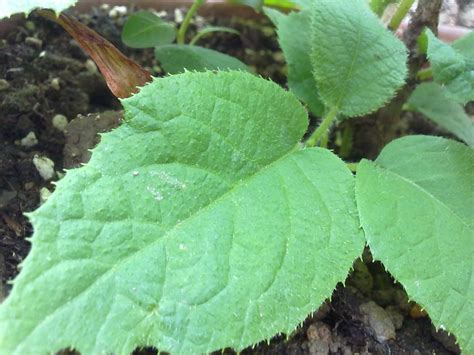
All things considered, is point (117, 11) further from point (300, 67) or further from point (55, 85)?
Answer: point (300, 67)

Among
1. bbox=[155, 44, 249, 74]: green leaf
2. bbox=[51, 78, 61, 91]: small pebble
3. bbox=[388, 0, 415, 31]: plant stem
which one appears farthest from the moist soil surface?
bbox=[388, 0, 415, 31]: plant stem

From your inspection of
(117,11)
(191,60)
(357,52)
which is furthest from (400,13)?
(117,11)

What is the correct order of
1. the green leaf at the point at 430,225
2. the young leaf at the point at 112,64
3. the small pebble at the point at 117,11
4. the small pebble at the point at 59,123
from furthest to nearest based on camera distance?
the small pebble at the point at 117,11, the small pebble at the point at 59,123, the young leaf at the point at 112,64, the green leaf at the point at 430,225

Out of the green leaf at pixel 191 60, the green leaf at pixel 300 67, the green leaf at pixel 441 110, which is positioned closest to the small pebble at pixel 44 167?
the green leaf at pixel 191 60

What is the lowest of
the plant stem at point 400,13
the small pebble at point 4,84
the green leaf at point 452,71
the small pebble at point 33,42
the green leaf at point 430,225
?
the small pebble at point 4,84

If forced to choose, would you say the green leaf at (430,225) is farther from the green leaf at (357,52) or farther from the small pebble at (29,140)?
the small pebble at (29,140)
